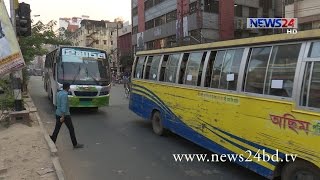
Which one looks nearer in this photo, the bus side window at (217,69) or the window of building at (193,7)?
the bus side window at (217,69)

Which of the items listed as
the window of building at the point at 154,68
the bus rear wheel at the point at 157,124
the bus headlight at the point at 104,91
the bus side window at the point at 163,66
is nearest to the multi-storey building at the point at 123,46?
the bus headlight at the point at 104,91

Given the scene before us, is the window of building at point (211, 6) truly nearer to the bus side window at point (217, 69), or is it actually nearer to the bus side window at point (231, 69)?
the bus side window at point (217, 69)

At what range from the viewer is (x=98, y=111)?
15984 mm

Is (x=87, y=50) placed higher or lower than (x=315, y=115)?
higher

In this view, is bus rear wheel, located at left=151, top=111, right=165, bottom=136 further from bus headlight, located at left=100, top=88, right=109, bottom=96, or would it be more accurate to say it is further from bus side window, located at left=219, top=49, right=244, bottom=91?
bus headlight, located at left=100, top=88, right=109, bottom=96

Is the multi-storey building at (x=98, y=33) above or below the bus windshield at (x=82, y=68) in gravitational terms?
above

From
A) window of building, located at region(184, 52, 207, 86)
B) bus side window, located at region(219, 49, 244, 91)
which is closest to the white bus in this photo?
window of building, located at region(184, 52, 207, 86)

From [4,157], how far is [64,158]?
123 centimetres

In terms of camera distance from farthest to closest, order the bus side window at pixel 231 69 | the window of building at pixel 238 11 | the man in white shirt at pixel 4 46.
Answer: the window of building at pixel 238 11 < the man in white shirt at pixel 4 46 < the bus side window at pixel 231 69

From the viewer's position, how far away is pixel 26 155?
317 inches

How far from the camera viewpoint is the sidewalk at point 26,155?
6723mm

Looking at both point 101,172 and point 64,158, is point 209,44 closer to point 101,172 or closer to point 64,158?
point 101,172

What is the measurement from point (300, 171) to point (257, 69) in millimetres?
1714

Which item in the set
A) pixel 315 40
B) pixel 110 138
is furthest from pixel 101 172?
pixel 315 40
